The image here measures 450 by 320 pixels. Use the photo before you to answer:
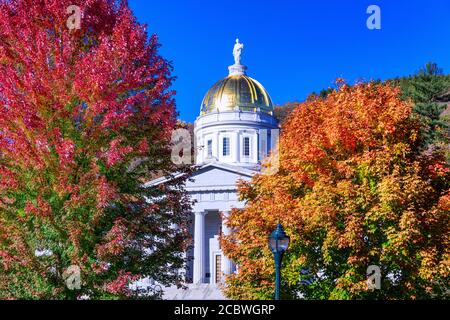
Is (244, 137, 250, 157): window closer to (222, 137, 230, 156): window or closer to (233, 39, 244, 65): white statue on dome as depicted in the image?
(222, 137, 230, 156): window

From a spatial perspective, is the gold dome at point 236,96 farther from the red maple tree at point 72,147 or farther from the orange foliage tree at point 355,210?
the red maple tree at point 72,147

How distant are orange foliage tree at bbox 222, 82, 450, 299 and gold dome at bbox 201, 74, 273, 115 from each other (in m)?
41.3

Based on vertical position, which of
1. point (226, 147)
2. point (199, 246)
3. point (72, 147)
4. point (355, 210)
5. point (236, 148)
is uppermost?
point (226, 147)

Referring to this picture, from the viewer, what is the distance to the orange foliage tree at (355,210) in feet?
65.5

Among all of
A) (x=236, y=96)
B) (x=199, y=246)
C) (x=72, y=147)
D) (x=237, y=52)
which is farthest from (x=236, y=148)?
(x=72, y=147)

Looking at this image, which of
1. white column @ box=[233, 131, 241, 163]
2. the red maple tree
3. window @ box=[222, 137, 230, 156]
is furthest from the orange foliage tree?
window @ box=[222, 137, 230, 156]

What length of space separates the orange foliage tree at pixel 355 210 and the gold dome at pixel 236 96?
135 feet

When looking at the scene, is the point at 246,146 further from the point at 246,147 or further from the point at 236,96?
the point at 236,96

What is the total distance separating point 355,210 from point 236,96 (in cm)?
4446

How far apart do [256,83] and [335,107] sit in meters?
44.5

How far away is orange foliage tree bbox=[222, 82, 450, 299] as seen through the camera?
65.5 ft

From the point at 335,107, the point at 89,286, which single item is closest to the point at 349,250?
the point at 335,107

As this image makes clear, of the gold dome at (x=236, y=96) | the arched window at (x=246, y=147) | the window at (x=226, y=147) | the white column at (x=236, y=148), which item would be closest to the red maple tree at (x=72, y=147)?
the gold dome at (x=236, y=96)

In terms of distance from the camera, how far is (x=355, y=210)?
20.5 metres
